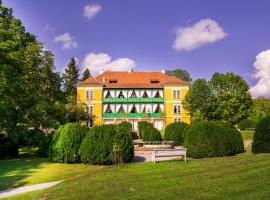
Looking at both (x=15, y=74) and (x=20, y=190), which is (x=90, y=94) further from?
(x=20, y=190)

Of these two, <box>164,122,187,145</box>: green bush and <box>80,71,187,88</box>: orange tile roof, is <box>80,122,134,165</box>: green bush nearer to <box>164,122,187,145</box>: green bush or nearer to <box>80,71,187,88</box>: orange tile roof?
<box>164,122,187,145</box>: green bush

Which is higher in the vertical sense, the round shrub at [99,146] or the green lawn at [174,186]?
the round shrub at [99,146]

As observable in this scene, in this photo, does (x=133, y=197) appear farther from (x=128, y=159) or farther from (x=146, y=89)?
(x=146, y=89)

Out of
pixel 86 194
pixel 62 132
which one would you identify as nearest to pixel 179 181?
pixel 86 194

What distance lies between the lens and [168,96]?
6250 cm

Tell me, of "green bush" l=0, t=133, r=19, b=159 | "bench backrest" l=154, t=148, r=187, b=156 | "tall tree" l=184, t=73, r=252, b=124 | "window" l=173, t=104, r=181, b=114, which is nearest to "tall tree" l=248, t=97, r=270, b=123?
"tall tree" l=184, t=73, r=252, b=124

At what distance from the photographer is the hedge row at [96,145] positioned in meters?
16.7

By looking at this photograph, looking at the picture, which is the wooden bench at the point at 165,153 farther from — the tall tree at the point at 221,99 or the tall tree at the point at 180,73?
the tall tree at the point at 180,73

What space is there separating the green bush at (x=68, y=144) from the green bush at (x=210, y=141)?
642cm

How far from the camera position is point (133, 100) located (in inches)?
2466

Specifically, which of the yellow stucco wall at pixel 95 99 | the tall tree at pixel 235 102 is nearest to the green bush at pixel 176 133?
the tall tree at pixel 235 102

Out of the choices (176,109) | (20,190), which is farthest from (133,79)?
(20,190)

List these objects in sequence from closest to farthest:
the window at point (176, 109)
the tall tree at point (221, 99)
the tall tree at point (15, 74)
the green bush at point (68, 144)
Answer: the green bush at point (68, 144), the tall tree at point (15, 74), the tall tree at point (221, 99), the window at point (176, 109)

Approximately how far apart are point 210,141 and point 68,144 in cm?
819
